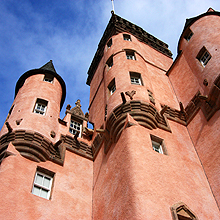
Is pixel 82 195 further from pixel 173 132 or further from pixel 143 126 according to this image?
pixel 173 132

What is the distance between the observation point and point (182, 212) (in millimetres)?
9797

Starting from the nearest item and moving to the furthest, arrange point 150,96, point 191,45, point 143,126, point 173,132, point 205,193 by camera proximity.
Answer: point 205,193 → point 143,126 → point 173,132 → point 150,96 → point 191,45

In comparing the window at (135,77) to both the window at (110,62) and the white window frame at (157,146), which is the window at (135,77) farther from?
the white window frame at (157,146)

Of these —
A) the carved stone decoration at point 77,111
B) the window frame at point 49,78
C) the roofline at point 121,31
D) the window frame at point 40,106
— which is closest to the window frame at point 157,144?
the window frame at point 40,106

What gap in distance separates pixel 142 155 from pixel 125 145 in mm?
1048

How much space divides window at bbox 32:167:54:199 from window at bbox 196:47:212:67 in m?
10.7


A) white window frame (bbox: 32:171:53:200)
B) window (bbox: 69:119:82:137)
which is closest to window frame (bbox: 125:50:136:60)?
window (bbox: 69:119:82:137)

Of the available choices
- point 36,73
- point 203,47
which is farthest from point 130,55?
point 36,73

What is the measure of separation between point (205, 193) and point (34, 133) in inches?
323

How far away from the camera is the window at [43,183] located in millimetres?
11992

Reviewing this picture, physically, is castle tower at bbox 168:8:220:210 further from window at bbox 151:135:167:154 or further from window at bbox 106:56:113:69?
window at bbox 106:56:113:69

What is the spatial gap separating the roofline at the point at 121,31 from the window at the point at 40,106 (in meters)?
11.1

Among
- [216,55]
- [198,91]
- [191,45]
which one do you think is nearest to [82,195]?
[198,91]

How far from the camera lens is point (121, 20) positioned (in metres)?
26.5
